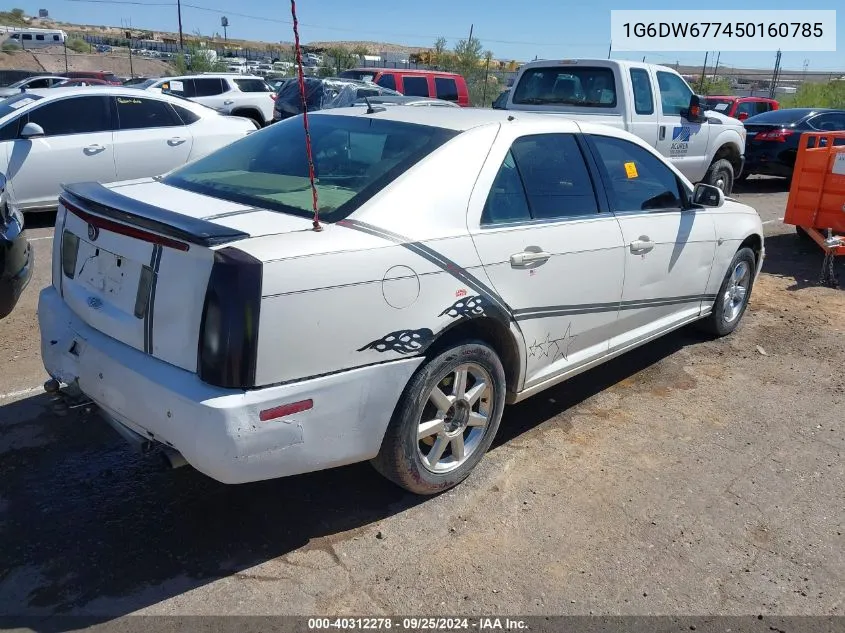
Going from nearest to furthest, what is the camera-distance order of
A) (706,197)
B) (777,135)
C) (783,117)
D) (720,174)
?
(706,197) → (720,174) → (777,135) → (783,117)

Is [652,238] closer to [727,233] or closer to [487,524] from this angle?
[727,233]

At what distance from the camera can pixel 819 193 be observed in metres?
8.20

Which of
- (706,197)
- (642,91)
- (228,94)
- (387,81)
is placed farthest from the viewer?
(228,94)

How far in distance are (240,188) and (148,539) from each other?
157 cm

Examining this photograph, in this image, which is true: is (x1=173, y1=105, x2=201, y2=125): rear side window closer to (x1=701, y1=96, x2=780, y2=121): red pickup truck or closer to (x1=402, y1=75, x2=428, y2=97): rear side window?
(x1=402, y1=75, x2=428, y2=97): rear side window

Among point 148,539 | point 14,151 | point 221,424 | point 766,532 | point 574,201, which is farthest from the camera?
point 14,151

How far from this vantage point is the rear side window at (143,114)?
889cm

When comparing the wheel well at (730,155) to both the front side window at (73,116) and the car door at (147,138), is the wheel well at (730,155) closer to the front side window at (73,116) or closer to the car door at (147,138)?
the car door at (147,138)

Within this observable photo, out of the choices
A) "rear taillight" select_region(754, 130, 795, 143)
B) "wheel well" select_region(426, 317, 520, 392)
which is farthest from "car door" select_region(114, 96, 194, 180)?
"rear taillight" select_region(754, 130, 795, 143)

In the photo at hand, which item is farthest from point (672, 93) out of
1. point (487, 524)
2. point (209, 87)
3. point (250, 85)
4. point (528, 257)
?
A: point (209, 87)

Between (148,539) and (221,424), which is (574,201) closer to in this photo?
(221,424)

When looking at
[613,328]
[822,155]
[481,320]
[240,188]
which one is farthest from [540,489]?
[822,155]

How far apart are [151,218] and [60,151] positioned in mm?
6467

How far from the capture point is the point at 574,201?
3.97 metres
